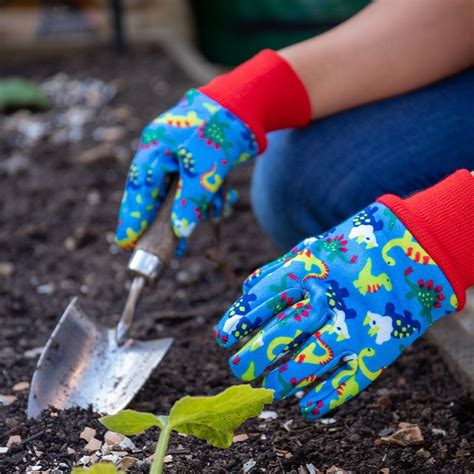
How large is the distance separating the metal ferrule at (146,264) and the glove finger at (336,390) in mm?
400

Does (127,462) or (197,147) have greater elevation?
(197,147)

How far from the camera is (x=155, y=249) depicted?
60.0 inches

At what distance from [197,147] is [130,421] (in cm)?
58

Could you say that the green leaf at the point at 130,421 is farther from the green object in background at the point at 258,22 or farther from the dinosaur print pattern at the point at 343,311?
the green object in background at the point at 258,22

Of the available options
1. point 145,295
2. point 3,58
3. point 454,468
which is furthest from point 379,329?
point 3,58

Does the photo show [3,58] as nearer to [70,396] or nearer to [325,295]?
[70,396]

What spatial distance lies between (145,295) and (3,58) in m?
2.68

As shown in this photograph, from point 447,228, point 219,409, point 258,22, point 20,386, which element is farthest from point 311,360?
point 258,22

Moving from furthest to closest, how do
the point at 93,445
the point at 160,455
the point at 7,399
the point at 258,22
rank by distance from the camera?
the point at 258,22
the point at 7,399
the point at 93,445
the point at 160,455

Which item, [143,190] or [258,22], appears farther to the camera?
[258,22]

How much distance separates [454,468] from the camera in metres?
1.34

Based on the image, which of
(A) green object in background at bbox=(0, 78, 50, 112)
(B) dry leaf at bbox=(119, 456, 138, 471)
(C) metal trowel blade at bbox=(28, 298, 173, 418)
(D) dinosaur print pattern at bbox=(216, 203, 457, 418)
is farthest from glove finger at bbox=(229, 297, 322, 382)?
(A) green object in background at bbox=(0, 78, 50, 112)

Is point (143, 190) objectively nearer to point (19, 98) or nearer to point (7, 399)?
point (7, 399)

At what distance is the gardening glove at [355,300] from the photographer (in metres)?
1.23
